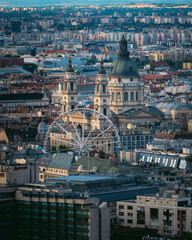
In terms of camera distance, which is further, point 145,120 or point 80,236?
point 145,120

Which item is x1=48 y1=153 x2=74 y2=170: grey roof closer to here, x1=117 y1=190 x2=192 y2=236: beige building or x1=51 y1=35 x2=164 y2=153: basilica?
x1=117 y1=190 x2=192 y2=236: beige building

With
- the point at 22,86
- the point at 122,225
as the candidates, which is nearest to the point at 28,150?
the point at 122,225

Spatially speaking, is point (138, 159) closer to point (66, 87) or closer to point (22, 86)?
point (66, 87)

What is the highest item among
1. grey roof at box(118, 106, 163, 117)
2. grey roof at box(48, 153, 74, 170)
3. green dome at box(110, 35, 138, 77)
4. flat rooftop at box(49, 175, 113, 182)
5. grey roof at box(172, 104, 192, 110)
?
green dome at box(110, 35, 138, 77)

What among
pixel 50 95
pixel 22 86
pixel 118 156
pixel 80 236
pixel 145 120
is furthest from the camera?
pixel 22 86

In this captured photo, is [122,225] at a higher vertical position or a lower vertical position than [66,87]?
lower

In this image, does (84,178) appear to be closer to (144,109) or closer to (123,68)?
(144,109)

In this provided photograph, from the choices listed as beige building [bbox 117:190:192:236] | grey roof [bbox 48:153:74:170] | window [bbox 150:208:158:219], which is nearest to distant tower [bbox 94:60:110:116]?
grey roof [bbox 48:153:74:170]
